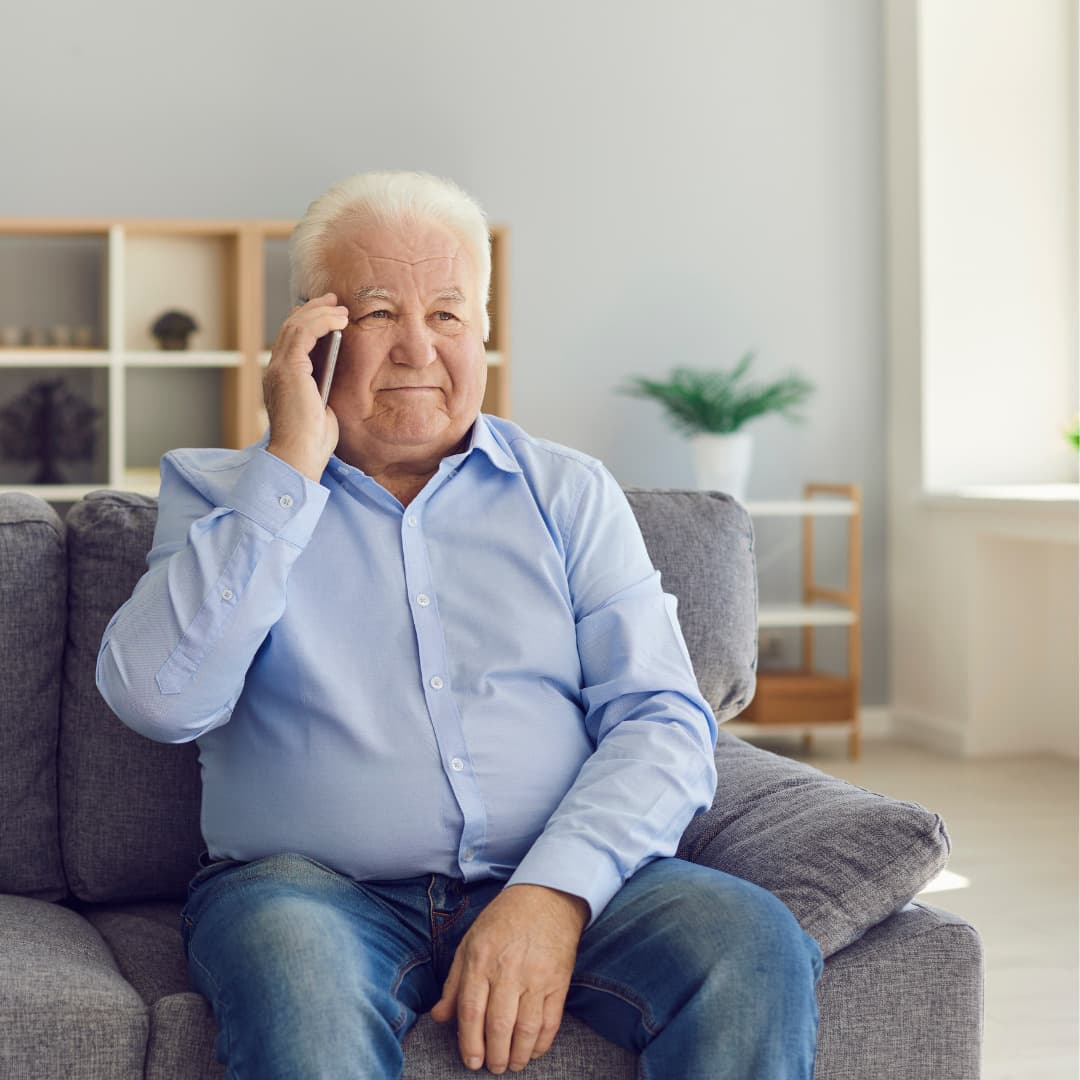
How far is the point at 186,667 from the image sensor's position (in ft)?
4.38

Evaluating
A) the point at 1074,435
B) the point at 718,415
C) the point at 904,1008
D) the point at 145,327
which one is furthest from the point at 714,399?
the point at 904,1008

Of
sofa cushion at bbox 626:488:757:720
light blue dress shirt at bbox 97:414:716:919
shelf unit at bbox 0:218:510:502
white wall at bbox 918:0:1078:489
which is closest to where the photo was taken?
light blue dress shirt at bbox 97:414:716:919

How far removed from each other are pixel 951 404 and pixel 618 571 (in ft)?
10.7

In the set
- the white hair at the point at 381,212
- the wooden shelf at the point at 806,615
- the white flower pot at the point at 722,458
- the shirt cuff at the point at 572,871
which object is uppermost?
the white hair at the point at 381,212

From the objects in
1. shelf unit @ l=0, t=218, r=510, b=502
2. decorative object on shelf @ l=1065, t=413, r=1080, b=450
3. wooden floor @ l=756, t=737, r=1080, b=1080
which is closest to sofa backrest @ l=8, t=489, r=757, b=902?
wooden floor @ l=756, t=737, r=1080, b=1080

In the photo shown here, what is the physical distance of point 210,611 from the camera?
1337mm

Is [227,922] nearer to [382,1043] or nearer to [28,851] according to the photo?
[382,1043]

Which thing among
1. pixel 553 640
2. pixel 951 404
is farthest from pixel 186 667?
pixel 951 404

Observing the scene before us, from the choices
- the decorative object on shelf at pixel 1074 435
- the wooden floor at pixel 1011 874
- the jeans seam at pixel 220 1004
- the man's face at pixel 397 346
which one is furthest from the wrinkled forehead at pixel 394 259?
the decorative object on shelf at pixel 1074 435

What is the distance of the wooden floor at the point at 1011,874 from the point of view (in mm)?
2209

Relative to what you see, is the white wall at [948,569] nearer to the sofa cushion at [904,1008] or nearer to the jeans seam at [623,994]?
the sofa cushion at [904,1008]

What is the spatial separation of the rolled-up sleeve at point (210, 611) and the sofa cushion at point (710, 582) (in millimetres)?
555

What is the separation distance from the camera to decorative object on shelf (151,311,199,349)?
407 cm

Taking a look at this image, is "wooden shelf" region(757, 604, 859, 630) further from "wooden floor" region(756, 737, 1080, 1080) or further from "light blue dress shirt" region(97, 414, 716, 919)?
"light blue dress shirt" region(97, 414, 716, 919)
